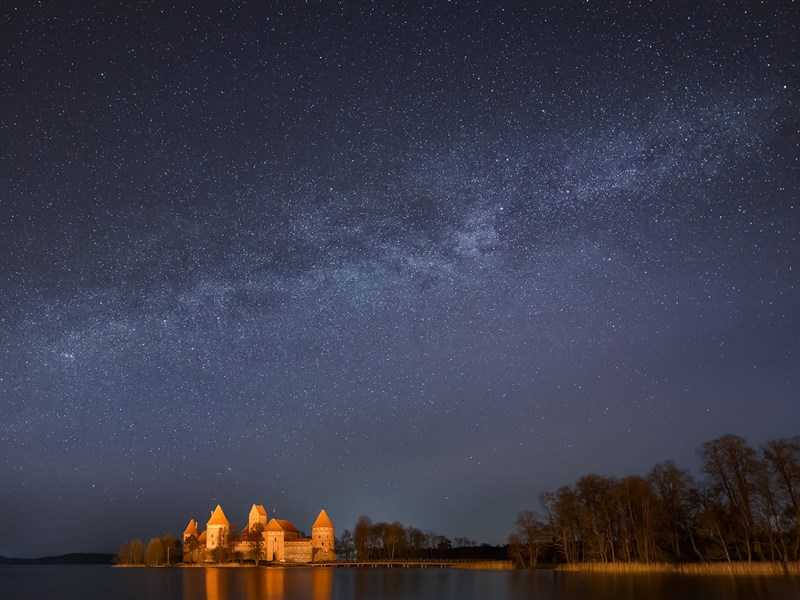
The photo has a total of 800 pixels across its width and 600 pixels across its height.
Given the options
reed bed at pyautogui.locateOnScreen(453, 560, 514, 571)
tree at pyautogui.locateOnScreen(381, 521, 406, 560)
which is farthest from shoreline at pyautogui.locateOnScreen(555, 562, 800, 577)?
tree at pyautogui.locateOnScreen(381, 521, 406, 560)

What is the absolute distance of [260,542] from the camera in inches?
6093

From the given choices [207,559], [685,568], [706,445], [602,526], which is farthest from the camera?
[207,559]

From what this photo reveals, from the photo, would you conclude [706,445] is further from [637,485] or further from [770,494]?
[637,485]

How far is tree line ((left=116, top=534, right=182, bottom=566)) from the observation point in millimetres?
157875

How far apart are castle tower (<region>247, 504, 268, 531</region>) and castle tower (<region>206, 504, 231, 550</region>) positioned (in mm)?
5774

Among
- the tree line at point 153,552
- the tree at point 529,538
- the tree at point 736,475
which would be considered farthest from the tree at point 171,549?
the tree at point 736,475

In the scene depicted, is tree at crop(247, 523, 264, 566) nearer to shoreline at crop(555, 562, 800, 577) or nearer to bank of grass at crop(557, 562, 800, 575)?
shoreline at crop(555, 562, 800, 577)

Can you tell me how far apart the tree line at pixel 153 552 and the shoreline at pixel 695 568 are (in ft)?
347

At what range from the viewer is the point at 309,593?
56.9 meters

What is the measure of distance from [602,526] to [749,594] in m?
37.2

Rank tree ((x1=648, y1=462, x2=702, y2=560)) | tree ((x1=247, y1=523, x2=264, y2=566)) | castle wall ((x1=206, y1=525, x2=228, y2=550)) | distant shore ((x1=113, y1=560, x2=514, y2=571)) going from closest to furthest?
tree ((x1=648, y1=462, x2=702, y2=560)) < distant shore ((x1=113, y1=560, x2=514, y2=571)) < tree ((x1=247, y1=523, x2=264, y2=566)) < castle wall ((x1=206, y1=525, x2=228, y2=550))

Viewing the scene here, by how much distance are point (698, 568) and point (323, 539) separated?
382 feet

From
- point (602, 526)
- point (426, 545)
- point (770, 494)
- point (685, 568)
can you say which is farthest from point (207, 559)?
point (770, 494)

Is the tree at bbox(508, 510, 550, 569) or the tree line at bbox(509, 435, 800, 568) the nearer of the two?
the tree line at bbox(509, 435, 800, 568)
